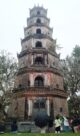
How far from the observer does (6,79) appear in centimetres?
2919

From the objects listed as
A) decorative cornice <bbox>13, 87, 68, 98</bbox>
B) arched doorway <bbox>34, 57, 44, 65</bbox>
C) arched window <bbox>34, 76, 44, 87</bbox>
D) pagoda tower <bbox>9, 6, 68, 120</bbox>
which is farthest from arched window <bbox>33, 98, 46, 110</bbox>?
arched doorway <bbox>34, 57, 44, 65</bbox>

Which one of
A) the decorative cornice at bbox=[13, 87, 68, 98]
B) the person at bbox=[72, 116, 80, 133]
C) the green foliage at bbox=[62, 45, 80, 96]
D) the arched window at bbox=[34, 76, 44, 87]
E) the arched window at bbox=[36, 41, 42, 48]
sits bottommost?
the person at bbox=[72, 116, 80, 133]

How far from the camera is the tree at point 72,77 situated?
34.4 meters

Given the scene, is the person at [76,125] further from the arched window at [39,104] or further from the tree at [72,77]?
the tree at [72,77]

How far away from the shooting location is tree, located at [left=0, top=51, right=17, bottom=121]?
28.5 metres

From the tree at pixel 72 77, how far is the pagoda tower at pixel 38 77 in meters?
2.65

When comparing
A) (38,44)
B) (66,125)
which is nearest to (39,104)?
(66,125)

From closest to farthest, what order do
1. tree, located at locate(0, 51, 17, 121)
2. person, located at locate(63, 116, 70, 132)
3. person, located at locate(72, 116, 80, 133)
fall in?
person, located at locate(72, 116, 80, 133) < person, located at locate(63, 116, 70, 132) < tree, located at locate(0, 51, 17, 121)

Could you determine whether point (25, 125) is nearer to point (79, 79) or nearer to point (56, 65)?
point (56, 65)

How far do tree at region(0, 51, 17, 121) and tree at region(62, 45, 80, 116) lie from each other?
7.59 m

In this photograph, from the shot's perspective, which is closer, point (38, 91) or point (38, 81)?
point (38, 91)

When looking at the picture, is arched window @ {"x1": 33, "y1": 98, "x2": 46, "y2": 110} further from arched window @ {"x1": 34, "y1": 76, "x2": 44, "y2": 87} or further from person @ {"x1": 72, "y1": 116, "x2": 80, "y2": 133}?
person @ {"x1": 72, "y1": 116, "x2": 80, "y2": 133}

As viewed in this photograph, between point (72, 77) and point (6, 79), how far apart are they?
9.34 meters

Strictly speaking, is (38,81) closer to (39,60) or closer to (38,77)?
(38,77)
